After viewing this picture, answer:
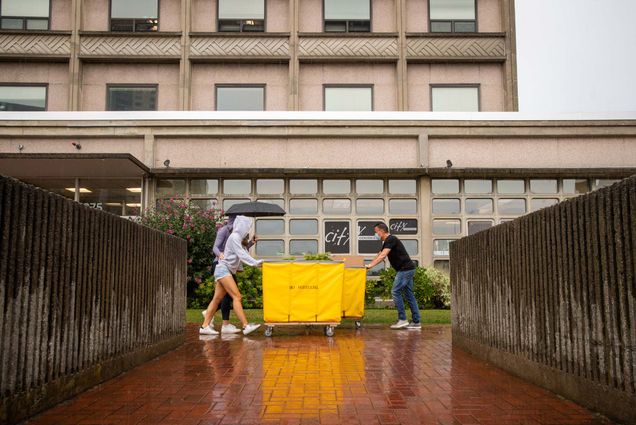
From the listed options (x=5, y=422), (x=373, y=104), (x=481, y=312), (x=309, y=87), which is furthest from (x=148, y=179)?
(x=5, y=422)

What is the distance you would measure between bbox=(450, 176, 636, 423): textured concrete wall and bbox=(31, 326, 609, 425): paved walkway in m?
0.26

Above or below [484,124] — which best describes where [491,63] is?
above

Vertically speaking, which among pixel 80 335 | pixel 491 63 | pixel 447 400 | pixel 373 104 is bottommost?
pixel 447 400

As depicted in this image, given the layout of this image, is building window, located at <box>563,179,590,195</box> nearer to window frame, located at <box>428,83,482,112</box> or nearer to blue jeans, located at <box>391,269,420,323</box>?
window frame, located at <box>428,83,482,112</box>

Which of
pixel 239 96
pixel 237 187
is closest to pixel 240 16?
pixel 239 96

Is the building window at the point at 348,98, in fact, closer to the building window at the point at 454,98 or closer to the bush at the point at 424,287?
the building window at the point at 454,98

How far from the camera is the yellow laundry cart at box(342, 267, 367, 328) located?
11.8 metres

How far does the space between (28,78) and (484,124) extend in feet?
56.9

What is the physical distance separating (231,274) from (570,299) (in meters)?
6.57

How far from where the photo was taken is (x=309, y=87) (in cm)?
2322

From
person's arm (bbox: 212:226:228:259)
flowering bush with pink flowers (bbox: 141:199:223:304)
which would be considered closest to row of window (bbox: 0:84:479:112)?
flowering bush with pink flowers (bbox: 141:199:223:304)

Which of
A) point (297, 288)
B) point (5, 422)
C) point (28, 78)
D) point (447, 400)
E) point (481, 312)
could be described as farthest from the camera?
point (28, 78)

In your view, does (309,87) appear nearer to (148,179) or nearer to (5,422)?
(148,179)

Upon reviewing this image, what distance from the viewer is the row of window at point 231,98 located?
76.0 feet
